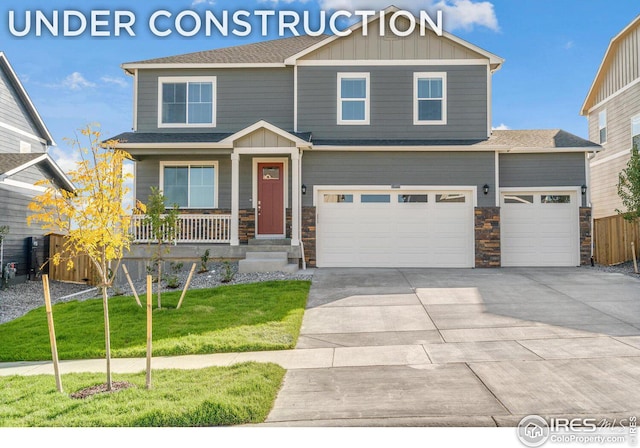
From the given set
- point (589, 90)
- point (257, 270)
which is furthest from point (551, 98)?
point (257, 270)

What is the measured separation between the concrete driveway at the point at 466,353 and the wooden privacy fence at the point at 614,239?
12.7 ft

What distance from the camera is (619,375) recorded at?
5.19 metres

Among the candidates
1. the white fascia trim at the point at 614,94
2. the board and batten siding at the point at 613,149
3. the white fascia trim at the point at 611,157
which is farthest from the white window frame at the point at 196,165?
the white fascia trim at the point at 614,94

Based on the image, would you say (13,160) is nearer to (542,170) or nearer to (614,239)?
(542,170)

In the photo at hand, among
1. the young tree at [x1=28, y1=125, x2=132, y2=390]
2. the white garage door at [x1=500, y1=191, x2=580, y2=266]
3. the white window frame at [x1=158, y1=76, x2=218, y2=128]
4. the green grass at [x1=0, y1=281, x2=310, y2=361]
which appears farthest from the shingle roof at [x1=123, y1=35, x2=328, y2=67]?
the young tree at [x1=28, y1=125, x2=132, y2=390]

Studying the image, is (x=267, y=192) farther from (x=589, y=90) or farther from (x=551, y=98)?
(x=589, y=90)

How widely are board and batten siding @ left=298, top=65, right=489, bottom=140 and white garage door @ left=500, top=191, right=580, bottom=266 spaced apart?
256cm

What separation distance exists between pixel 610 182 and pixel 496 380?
17713mm

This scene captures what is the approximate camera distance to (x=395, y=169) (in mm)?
14656

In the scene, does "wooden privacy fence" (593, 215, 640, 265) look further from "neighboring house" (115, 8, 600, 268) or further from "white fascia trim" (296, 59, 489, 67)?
"white fascia trim" (296, 59, 489, 67)

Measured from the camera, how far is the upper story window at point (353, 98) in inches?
601

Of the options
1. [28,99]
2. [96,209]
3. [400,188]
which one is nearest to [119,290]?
[96,209]

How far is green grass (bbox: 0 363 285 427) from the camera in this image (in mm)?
4270

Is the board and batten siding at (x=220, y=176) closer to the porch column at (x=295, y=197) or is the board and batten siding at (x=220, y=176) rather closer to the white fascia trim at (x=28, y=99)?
the porch column at (x=295, y=197)
